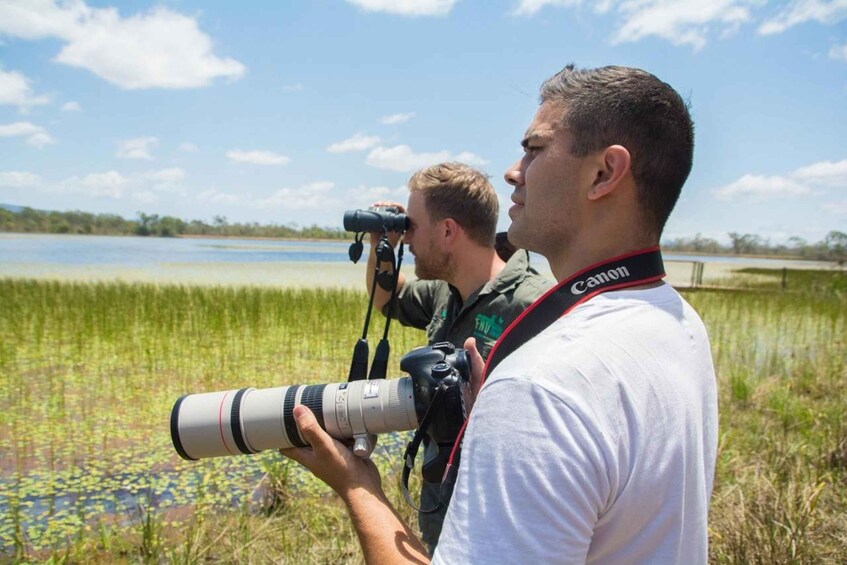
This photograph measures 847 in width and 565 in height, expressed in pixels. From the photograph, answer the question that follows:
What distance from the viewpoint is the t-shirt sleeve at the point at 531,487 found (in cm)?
65

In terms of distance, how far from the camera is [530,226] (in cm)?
95

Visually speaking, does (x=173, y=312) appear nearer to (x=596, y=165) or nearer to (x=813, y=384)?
(x=813, y=384)

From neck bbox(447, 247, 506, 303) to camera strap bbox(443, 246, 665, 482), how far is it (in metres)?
1.29

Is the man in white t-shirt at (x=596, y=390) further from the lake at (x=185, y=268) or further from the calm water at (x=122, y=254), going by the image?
the calm water at (x=122, y=254)

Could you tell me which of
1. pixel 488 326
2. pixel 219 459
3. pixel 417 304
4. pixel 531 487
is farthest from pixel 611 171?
pixel 219 459

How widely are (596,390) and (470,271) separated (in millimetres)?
1556

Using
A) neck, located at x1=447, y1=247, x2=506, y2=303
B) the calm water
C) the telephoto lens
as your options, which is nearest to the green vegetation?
neck, located at x1=447, y1=247, x2=506, y2=303

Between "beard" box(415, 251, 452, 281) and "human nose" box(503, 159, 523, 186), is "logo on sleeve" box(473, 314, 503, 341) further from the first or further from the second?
"human nose" box(503, 159, 523, 186)

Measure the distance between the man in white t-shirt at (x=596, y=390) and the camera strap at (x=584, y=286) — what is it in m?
0.01

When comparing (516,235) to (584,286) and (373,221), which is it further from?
(373,221)

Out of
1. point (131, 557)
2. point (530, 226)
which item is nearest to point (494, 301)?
point (530, 226)

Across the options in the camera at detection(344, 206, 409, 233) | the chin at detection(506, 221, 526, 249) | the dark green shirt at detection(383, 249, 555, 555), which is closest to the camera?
the chin at detection(506, 221, 526, 249)

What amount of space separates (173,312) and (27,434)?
3597mm

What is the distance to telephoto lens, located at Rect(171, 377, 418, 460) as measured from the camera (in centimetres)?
127
